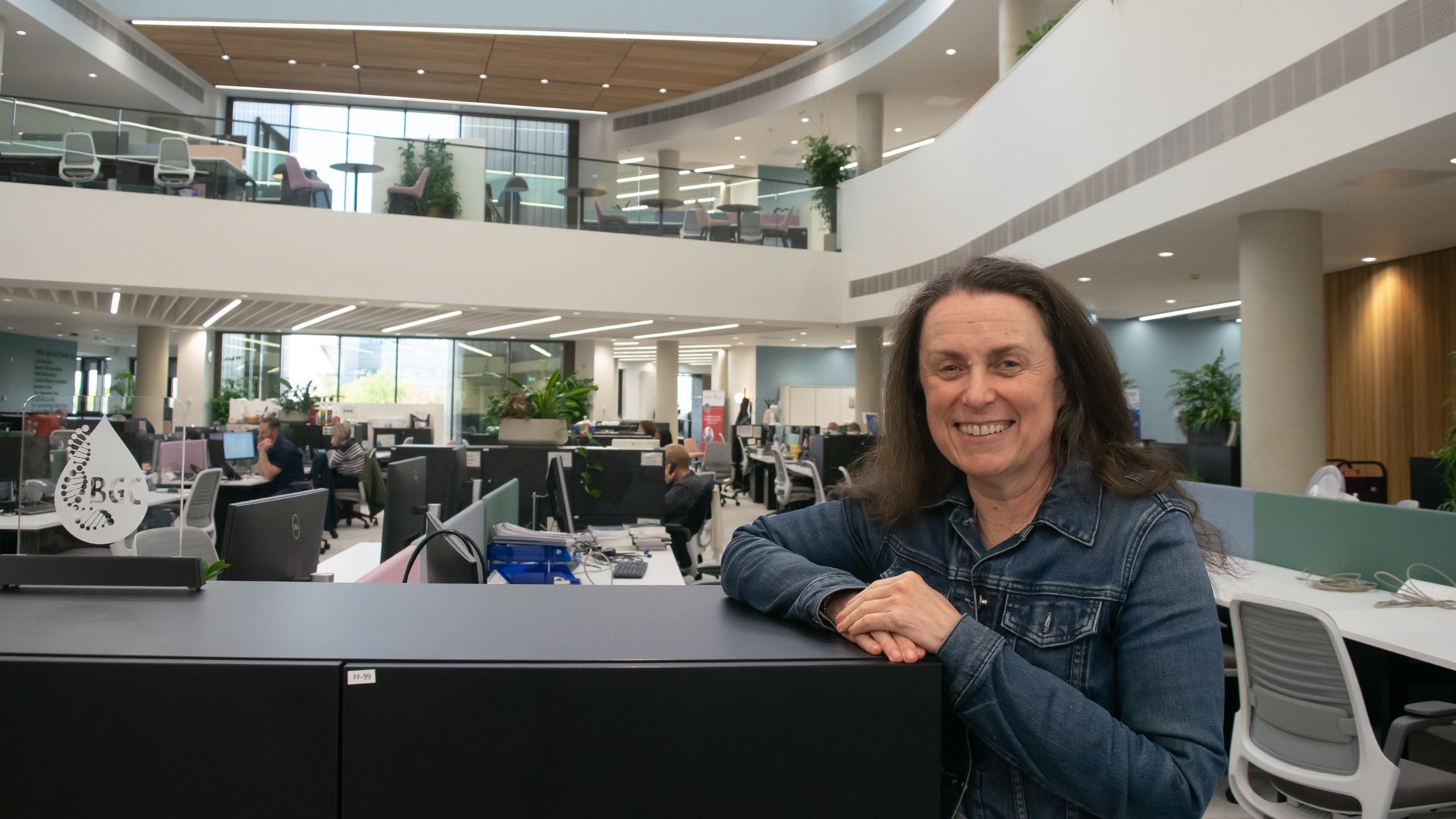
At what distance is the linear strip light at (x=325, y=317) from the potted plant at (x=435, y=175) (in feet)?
5.65

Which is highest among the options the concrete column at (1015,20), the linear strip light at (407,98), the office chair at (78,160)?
the linear strip light at (407,98)

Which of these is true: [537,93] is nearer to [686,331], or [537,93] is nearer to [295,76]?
[295,76]

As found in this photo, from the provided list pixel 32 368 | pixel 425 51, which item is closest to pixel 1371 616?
pixel 425 51

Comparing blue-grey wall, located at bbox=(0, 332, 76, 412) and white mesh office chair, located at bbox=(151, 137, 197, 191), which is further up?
white mesh office chair, located at bbox=(151, 137, 197, 191)

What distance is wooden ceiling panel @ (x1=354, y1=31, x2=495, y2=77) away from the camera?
1279cm

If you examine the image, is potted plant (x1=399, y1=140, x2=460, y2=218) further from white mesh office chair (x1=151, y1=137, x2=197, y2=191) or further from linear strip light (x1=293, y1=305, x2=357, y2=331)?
white mesh office chair (x1=151, y1=137, x2=197, y2=191)

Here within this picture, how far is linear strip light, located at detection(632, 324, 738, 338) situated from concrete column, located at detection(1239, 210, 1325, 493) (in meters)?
7.59

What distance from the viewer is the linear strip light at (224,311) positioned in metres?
11.2

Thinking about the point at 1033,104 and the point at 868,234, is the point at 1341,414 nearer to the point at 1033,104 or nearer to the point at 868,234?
the point at 1033,104

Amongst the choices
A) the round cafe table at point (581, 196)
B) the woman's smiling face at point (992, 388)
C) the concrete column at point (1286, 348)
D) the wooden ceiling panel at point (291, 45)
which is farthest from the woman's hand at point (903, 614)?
the wooden ceiling panel at point (291, 45)

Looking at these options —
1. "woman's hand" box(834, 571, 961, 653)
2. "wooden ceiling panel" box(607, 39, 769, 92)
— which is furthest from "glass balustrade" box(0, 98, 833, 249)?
"woman's hand" box(834, 571, 961, 653)

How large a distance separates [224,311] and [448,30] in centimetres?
503

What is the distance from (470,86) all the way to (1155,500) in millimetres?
15872

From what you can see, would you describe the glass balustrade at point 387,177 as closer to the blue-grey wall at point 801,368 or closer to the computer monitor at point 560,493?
the computer monitor at point 560,493
